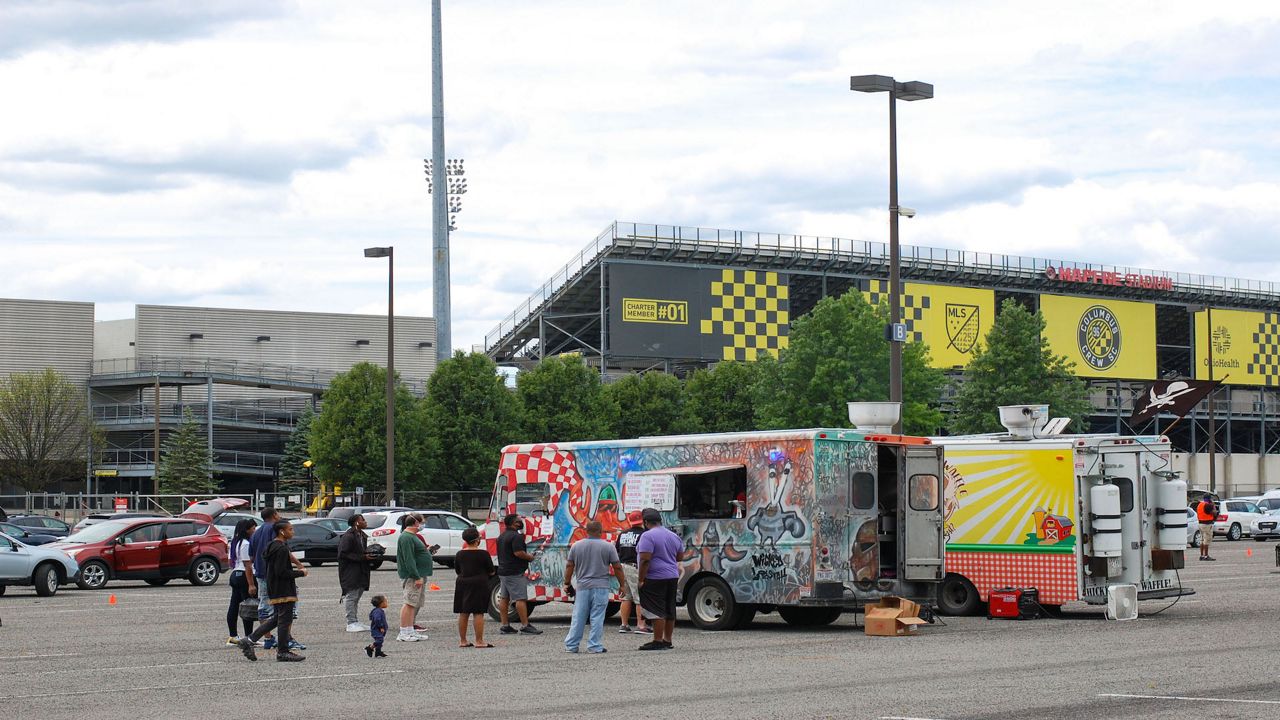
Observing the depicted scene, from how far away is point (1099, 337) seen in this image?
304 ft

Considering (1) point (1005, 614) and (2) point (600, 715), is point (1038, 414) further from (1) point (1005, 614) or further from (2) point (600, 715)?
(2) point (600, 715)

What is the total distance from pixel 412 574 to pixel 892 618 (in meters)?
5.80

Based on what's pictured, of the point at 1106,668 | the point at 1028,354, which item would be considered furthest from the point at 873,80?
the point at 1028,354

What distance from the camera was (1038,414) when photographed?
22.6 meters

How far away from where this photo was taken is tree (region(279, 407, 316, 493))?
3046 inches

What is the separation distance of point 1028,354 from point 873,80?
44179mm

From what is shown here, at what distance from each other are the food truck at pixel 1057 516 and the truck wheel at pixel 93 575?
56.1 ft

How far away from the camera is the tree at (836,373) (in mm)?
63594

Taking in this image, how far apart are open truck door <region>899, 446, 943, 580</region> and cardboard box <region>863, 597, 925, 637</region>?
728mm

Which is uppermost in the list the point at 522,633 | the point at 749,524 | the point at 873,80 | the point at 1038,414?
the point at 873,80

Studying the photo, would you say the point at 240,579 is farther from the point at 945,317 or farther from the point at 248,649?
the point at 945,317

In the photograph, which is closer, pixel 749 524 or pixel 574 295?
pixel 749 524

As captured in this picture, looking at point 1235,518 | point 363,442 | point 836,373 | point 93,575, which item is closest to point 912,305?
point 836,373

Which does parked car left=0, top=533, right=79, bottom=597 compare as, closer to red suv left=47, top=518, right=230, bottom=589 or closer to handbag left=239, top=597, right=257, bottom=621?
red suv left=47, top=518, right=230, bottom=589
